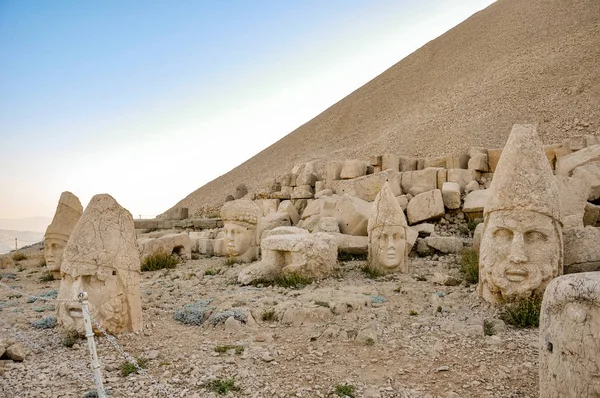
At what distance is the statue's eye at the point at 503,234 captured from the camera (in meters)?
6.12

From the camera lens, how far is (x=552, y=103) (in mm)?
28609

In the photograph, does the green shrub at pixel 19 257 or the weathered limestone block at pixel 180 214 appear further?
the weathered limestone block at pixel 180 214

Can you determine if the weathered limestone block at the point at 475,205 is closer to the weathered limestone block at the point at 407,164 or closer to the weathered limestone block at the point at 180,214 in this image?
the weathered limestone block at the point at 407,164

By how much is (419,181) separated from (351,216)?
3.95 metres

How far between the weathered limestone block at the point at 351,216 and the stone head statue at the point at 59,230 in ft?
21.0

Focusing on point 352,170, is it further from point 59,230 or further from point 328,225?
point 59,230

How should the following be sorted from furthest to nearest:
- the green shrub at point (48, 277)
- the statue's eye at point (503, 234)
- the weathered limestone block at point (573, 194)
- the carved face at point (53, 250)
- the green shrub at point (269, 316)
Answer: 1. the carved face at point (53, 250)
2. the green shrub at point (48, 277)
3. the weathered limestone block at point (573, 194)
4. the green shrub at point (269, 316)
5. the statue's eye at point (503, 234)

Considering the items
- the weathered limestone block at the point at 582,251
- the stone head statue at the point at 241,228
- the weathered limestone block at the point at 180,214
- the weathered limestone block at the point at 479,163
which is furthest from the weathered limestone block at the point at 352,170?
the weathered limestone block at the point at 582,251

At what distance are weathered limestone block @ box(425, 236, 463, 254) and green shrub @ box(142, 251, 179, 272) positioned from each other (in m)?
6.07

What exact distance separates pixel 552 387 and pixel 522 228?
2917mm

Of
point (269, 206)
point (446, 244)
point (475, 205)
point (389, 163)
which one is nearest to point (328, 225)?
point (446, 244)

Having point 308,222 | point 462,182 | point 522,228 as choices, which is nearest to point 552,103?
point 462,182

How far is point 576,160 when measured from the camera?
11945 mm

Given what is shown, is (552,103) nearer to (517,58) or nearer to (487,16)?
(517,58)
